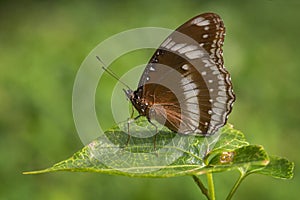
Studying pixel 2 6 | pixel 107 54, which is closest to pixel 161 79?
pixel 107 54

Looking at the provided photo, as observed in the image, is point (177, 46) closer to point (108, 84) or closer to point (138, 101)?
point (138, 101)

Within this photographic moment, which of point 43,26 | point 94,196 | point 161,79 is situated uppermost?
point 43,26

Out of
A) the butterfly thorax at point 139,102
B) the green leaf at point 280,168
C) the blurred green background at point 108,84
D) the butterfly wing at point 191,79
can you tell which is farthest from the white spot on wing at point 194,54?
the blurred green background at point 108,84

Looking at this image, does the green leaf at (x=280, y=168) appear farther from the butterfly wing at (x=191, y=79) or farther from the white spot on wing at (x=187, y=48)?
the white spot on wing at (x=187, y=48)

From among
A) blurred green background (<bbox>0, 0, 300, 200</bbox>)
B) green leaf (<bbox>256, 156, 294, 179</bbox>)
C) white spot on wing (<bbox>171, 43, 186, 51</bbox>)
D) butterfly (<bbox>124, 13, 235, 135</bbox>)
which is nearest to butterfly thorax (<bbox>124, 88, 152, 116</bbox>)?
butterfly (<bbox>124, 13, 235, 135</bbox>)

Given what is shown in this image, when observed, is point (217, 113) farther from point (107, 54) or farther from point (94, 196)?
point (107, 54)
